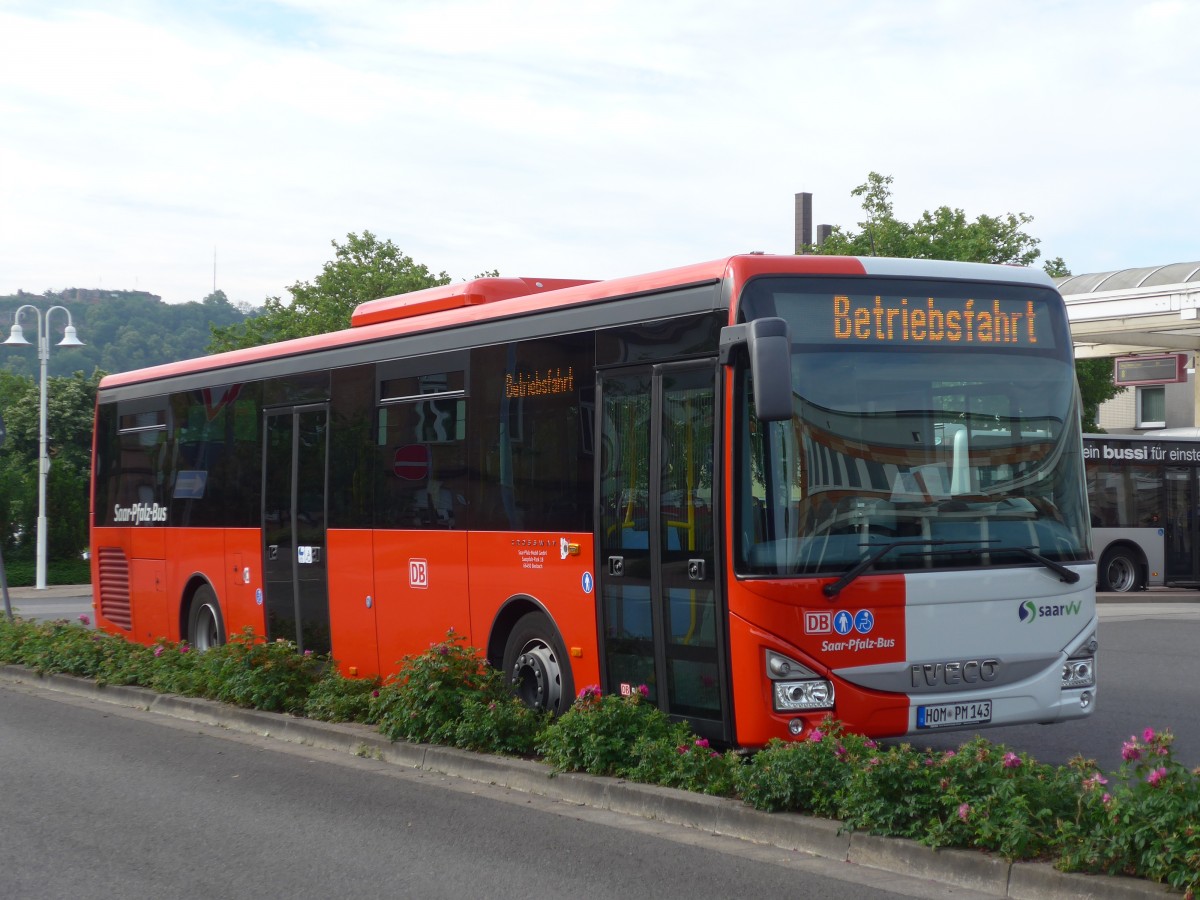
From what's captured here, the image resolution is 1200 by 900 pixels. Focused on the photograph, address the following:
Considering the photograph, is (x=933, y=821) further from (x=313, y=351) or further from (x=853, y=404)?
(x=313, y=351)

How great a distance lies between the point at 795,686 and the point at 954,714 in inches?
40.5

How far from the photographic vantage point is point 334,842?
313 inches

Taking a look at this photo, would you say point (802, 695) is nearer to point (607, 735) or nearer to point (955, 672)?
point (955, 672)

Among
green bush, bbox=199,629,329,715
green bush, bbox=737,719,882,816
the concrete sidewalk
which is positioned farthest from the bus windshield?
the concrete sidewalk

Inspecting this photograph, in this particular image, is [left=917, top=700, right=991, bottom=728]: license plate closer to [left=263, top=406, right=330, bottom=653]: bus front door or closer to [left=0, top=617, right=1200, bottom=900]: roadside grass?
[left=0, top=617, right=1200, bottom=900]: roadside grass

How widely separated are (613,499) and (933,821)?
138 inches

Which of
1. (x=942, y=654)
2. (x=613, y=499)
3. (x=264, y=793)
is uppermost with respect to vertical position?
(x=613, y=499)

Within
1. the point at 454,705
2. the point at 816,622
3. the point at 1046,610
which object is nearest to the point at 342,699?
the point at 454,705

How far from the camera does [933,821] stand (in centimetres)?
684

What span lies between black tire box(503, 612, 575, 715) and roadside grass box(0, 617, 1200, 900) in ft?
0.53

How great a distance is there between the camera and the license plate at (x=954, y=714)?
8.68m

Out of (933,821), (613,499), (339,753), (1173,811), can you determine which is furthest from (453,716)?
(1173,811)

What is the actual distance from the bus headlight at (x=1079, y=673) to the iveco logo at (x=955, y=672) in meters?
0.55

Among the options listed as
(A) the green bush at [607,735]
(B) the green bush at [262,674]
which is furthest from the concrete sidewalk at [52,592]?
(A) the green bush at [607,735]
